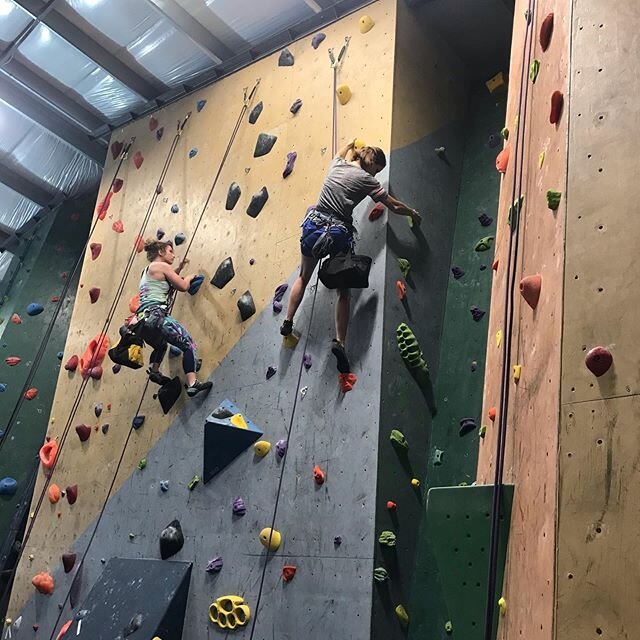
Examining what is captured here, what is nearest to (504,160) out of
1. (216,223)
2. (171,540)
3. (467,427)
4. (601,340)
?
(467,427)

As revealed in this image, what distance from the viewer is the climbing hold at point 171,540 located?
12.5 feet

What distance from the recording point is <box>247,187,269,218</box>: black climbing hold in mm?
4453

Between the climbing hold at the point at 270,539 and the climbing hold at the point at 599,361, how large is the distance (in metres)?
2.10

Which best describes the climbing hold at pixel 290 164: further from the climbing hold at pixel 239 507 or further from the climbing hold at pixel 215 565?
the climbing hold at pixel 215 565

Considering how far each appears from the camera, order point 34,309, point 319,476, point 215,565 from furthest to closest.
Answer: point 34,309 < point 215,565 < point 319,476

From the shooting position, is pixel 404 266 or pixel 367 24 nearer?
pixel 404 266

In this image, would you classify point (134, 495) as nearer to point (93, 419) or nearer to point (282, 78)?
point (93, 419)

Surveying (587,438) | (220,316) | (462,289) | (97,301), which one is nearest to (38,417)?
(97,301)

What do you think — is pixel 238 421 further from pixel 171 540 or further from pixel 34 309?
pixel 34 309

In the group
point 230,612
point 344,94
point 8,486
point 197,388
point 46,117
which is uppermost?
point 46,117

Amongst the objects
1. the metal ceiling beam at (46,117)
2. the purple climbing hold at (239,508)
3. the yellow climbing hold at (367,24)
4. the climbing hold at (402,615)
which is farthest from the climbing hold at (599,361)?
the metal ceiling beam at (46,117)

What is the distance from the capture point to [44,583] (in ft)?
14.9

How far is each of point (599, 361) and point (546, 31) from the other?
129cm

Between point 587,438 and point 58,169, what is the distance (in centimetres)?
676
